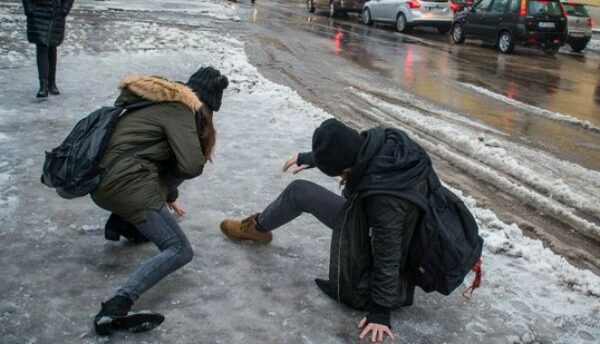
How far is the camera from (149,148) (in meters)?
3.24

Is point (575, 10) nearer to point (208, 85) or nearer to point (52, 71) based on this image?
point (52, 71)

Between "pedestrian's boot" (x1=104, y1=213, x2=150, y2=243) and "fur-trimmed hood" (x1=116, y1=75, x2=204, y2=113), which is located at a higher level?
"fur-trimmed hood" (x1=116, y1=75, x2=204, y2=113)

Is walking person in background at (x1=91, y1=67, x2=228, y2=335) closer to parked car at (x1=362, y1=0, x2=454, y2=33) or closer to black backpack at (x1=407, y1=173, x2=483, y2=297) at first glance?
black backpack at (x1=407, y1=173, x2=483, y2=297)

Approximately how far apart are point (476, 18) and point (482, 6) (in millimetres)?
381

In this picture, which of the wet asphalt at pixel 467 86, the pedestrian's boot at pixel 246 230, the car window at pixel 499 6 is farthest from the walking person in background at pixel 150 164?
the car window at pixel 499 6

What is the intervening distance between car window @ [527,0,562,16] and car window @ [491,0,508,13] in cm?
76

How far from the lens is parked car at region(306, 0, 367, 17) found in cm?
2559

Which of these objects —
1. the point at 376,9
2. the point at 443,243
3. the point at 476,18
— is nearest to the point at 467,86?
the point at 476,18

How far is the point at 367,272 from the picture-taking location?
324 cm

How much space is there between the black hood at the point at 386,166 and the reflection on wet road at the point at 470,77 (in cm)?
459

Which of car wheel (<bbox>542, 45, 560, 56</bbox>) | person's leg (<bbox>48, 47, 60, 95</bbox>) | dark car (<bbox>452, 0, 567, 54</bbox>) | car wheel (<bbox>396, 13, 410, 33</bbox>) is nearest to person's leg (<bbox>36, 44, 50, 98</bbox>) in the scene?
person's leg (<bbox>48, 47, 60, 95</bbox>)

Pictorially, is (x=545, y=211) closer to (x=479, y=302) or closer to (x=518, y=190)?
(x=518, y=190)

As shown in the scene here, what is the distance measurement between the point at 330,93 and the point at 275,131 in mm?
2925

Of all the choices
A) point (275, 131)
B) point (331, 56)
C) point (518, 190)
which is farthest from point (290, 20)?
point (518, 190)
